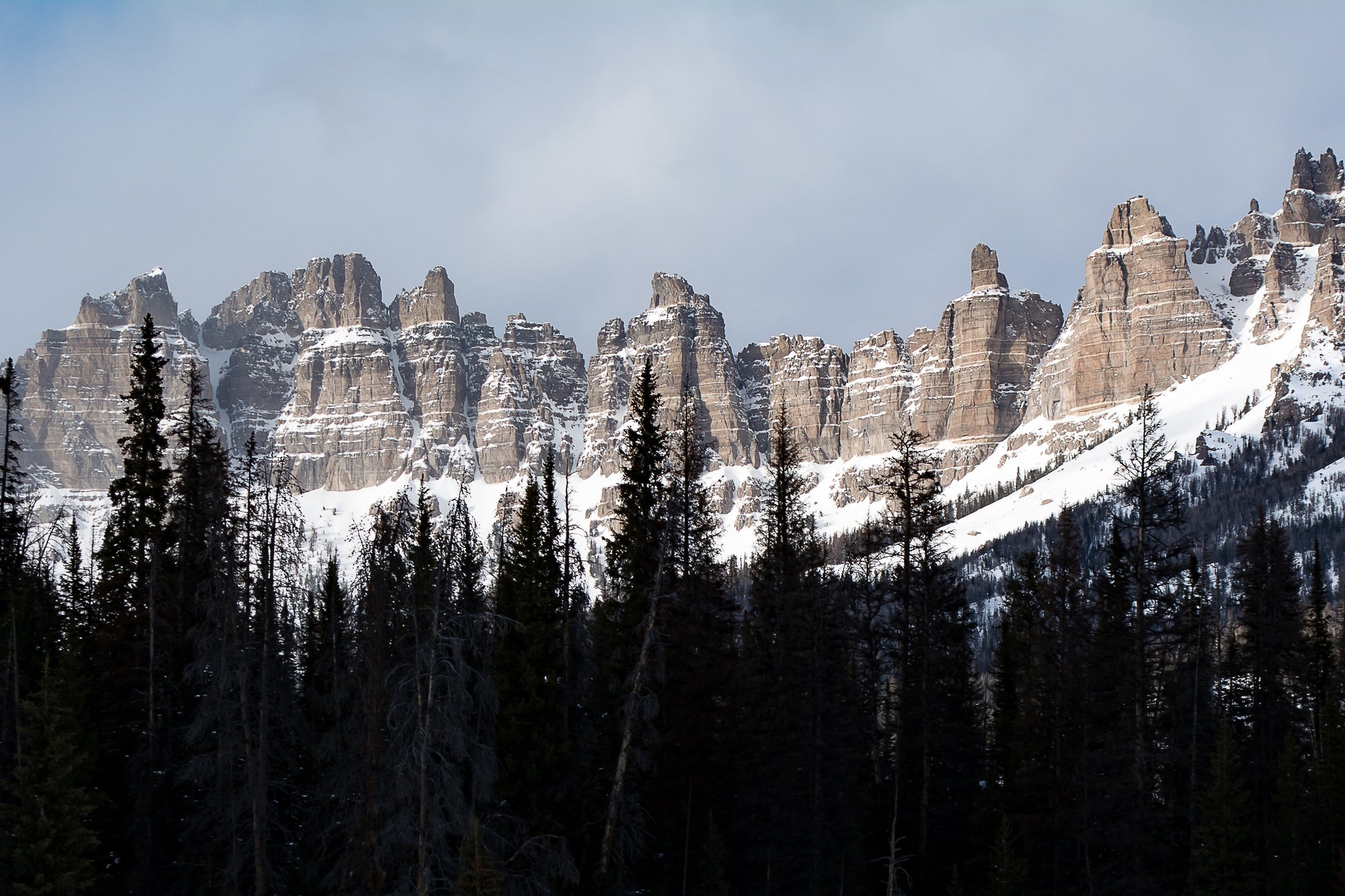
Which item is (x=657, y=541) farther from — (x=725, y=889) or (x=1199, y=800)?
(x=1199, y=800)

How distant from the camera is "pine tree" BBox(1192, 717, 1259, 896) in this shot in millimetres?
31938

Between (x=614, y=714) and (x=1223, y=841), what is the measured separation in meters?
17.9

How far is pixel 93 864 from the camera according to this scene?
92.0ft

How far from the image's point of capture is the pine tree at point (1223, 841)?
3194 centimetres

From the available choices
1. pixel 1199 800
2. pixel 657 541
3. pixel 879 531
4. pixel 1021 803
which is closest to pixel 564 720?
pixel 657 541

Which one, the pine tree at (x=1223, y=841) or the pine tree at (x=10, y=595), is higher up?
the pine tree at (x=10, y=595)

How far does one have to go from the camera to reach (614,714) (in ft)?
107

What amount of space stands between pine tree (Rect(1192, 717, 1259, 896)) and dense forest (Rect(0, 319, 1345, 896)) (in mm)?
110

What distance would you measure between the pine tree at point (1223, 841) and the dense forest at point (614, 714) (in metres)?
A: 0.11

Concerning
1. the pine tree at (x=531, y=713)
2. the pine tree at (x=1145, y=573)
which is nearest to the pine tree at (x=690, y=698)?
the pine tree at (x=531, y=713)

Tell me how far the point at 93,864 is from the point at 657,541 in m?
16.4

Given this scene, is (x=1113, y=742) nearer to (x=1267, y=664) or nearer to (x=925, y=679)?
(x=925, y=679)

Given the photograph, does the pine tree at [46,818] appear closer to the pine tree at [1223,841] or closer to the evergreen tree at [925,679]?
the evergreen tree at [925,679]

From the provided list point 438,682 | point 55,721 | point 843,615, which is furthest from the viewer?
point 843,615
